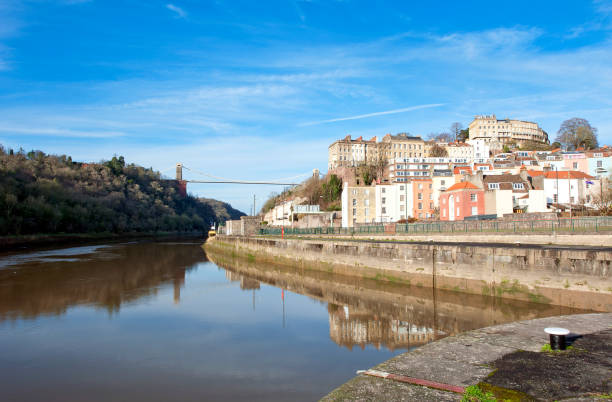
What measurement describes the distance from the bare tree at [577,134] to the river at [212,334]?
90748mm

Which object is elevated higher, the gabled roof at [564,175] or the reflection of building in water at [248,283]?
the gabled roof at [564,175]

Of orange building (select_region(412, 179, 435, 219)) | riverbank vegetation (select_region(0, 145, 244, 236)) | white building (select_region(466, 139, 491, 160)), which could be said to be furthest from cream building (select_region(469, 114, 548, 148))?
riverbank vegetation (select_region(0, 145, 244, 236))

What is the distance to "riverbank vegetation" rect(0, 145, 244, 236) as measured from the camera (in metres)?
48.2

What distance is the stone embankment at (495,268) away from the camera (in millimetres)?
10984

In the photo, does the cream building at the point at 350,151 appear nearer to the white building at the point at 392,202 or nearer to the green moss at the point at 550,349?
the white building at the point at 392,202

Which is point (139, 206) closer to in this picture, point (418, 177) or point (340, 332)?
point (418, 177)

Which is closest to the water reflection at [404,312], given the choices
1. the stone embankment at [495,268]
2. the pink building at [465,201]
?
the stone embankment at [495,268]

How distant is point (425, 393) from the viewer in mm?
4332

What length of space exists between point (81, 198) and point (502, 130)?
107251 millimetres

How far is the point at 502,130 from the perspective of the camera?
11675cm

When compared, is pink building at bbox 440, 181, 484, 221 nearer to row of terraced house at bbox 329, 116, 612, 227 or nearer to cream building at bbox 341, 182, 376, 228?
row of terraced house at bbox 329, 116, 612, 227

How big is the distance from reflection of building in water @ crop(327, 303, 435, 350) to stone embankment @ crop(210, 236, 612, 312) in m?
3.86

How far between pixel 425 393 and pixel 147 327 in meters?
9.75

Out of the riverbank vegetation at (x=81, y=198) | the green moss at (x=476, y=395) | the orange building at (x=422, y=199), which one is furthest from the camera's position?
the orange building at (x=422, y=199)
